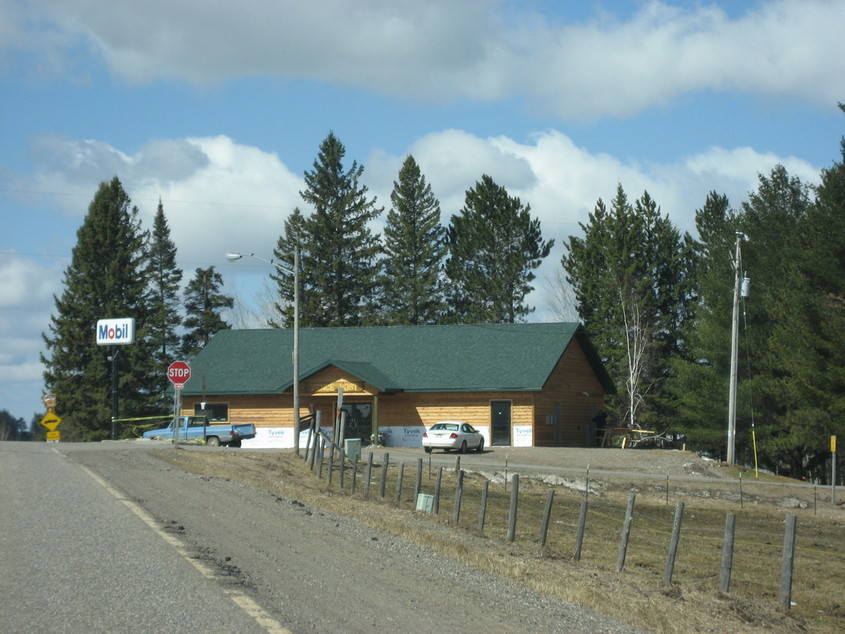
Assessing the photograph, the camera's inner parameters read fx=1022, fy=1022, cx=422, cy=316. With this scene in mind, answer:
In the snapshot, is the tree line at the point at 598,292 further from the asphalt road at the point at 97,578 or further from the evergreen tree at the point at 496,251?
the asphalt road at the point at 97,578

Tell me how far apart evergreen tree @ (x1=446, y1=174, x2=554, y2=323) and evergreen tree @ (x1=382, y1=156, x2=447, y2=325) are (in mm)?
2197

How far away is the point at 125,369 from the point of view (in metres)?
74.0

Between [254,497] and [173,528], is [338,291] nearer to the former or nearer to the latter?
[254,497]

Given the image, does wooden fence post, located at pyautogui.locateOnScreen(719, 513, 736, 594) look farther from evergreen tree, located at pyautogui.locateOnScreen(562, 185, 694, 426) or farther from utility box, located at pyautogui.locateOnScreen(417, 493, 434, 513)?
evergreen tree, located at pyautogui.locateOnScreen(562, 185, 694, 426)

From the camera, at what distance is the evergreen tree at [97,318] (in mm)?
71438

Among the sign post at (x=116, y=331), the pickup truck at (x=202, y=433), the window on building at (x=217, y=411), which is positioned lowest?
the pickup truck at (x=202, y=433)

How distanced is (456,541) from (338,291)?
194 ft

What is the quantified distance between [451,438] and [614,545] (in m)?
22.4

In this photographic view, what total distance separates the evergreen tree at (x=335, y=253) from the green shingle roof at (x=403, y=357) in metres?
16.7

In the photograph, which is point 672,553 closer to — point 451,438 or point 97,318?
point 451,438

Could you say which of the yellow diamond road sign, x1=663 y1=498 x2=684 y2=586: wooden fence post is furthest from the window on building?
x1=663 y1=498 x2=684 y2=586: wooden fence post

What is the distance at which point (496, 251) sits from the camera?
242 ft

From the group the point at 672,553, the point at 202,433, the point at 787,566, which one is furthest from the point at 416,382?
the point at 787,566

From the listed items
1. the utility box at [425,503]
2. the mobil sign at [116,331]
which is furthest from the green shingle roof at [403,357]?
the utility box at [425,503]
